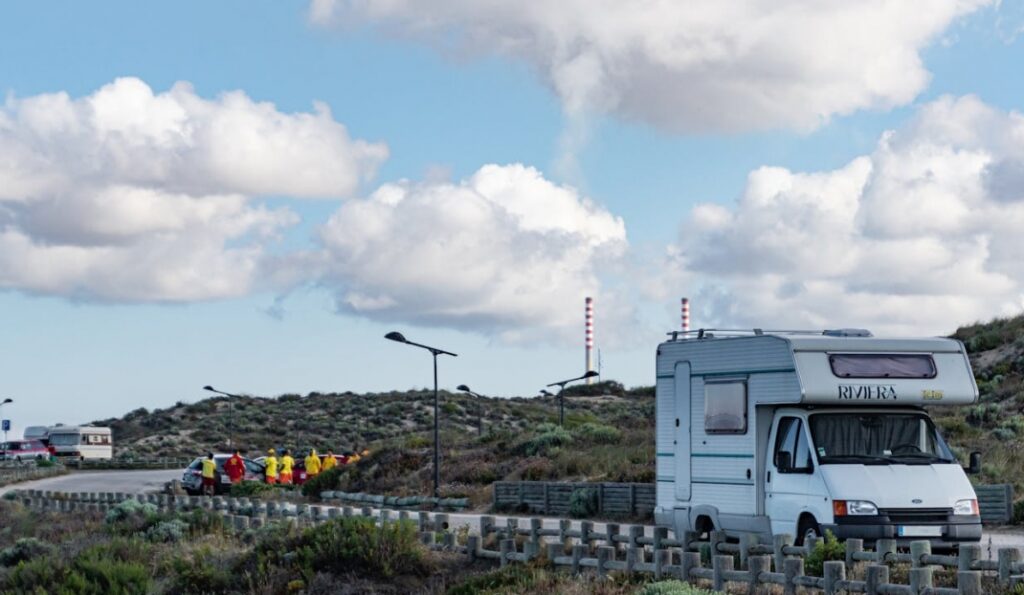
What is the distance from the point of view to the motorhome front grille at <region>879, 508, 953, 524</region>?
16672 mm

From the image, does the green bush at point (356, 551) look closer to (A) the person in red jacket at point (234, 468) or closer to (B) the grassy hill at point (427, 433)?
(B) the grassy hill at point (427, 433)

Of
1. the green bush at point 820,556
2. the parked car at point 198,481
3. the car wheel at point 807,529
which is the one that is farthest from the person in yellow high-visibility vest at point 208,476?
the green bush at point 820,556

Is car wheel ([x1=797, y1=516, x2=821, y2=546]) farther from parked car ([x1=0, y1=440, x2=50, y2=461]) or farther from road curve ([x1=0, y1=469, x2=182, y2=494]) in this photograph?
parked car ([x1=0, y1=440, x2=50, y2=461])

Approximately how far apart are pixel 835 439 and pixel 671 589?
12.7ft

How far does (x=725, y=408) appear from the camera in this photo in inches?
741

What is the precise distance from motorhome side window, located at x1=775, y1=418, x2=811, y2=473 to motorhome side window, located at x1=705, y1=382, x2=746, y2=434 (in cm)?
61

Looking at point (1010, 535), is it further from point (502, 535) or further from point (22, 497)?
point (22, 497)

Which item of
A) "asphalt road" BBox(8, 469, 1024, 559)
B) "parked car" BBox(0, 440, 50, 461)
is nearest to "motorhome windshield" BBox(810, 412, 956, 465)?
"asphalt road" BBox(8, 469, 1024, 559)

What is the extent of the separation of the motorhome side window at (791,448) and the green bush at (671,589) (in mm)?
3022

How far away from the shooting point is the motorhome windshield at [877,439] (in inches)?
683

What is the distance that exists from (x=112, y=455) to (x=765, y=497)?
7975 cm

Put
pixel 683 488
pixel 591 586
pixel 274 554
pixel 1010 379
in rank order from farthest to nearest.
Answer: pixel 1010 379, pixel 274 554, pixel 683 488, pixel 591 586

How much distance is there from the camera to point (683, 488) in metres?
19.8

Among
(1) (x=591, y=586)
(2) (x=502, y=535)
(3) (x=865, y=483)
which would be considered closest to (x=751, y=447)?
(3) (x=865, y=483)
